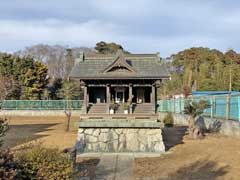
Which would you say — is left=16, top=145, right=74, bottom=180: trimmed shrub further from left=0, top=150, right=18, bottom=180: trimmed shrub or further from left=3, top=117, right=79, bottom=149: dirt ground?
left=3, top=117, right=79, bottom=149: dirt ground

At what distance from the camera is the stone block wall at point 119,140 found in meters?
Result: 15.6

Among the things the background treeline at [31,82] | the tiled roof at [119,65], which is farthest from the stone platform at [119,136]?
the background treeline at [31,82]

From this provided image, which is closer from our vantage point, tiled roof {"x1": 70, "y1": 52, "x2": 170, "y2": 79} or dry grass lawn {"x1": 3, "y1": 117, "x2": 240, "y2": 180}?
dry grass lawn {"x1": 3, "y1": 117, "x2": 240, "y2": 180}

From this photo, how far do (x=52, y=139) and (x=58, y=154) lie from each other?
12.3m

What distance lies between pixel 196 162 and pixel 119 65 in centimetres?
597

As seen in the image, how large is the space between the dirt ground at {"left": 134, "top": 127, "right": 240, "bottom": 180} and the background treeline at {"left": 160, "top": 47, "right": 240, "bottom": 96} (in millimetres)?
24933

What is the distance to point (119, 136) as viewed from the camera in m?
15.7

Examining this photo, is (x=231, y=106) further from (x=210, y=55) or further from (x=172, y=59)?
(x=172, y=59)

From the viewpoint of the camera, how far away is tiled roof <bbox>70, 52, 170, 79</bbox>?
52.6 ft

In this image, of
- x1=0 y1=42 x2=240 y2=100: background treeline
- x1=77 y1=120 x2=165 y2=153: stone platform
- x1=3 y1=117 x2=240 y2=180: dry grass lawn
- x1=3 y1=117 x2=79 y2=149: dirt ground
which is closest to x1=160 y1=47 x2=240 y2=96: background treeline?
x1=0 y1=42 x2=240 y2=100: background treeline

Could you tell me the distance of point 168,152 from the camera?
15.2 metres

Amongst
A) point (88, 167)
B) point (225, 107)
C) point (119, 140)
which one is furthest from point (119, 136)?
point (225, 107)

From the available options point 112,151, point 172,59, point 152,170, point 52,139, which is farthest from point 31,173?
point 172,59

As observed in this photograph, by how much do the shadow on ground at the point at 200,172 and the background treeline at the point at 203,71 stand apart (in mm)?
29225
